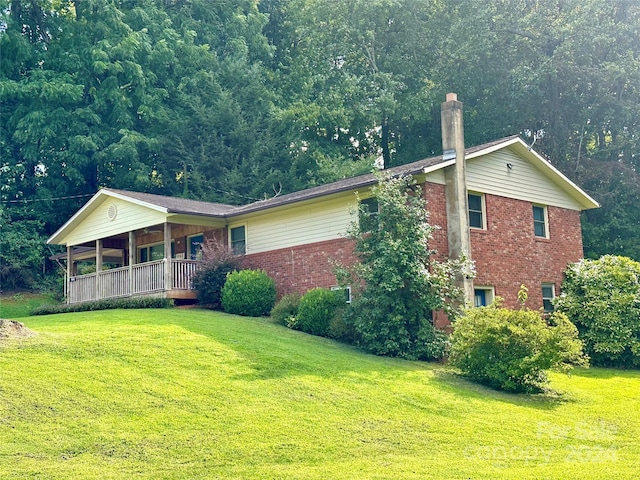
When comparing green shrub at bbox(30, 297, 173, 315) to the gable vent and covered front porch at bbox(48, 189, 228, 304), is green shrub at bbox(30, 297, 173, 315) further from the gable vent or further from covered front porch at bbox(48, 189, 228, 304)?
the gable vent

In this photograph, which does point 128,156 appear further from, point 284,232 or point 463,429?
point 463,429

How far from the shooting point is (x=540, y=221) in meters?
25.4

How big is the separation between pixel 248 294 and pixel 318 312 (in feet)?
11.7

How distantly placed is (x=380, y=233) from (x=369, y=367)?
164 inches

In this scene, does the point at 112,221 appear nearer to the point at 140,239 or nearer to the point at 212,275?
the point at 140,239

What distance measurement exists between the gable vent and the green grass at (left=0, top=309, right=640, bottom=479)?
1046 cm

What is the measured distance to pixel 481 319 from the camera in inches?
A: 666

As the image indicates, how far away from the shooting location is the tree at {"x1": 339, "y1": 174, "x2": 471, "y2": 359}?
1858cm

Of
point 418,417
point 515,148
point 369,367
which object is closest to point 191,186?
point 515,148

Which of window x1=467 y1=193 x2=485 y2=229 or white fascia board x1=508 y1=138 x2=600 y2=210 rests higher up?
white fascia board x1=508 y1=138 x2=600 y2=210

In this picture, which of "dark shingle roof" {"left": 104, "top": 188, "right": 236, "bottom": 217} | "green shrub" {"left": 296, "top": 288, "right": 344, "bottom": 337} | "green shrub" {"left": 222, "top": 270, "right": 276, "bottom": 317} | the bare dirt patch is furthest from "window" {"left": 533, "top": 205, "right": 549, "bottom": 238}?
the bare dirt patch

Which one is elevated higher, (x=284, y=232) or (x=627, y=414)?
(x=284, y=232)

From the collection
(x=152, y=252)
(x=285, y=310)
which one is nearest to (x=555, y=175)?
(x=285, y=310)

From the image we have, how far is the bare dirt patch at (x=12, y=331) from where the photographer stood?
15.1 meters
